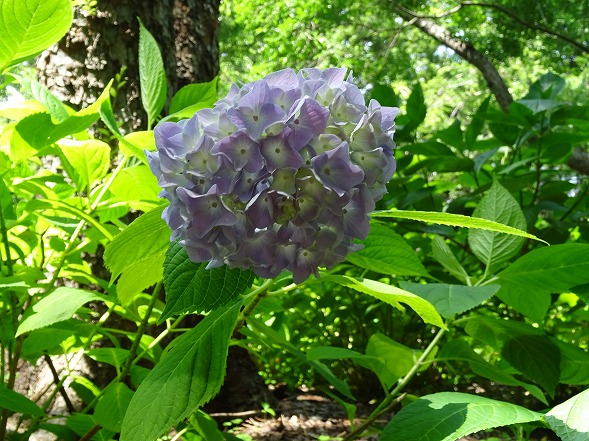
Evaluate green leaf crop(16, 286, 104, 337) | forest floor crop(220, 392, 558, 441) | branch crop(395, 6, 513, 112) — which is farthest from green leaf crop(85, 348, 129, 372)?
branch crop(395, 6, 513, 112)

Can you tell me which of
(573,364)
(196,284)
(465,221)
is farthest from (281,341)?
(573,364)

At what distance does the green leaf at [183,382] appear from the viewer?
624mm

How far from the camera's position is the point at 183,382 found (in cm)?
66

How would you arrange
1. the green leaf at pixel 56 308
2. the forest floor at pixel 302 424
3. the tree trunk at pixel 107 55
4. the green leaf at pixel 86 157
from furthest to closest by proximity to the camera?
the forest floor at pixel 302 424, the tree trunk at pixel 107 55, the green leaf at pixel 86 157, the green leaf at pixel 56 308

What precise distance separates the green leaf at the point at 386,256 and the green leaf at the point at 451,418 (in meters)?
0.19

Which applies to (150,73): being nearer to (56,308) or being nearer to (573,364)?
(56,308)

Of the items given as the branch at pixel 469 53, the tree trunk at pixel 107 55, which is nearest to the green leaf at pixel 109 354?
the tree trunk at pixel 107 55

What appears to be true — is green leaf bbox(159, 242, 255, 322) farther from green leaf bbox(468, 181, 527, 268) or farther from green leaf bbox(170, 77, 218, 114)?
green leaf bbox(468, 181, 527, 268)

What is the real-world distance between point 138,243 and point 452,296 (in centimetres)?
44

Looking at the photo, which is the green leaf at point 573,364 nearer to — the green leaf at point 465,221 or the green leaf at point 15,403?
the green leaf at point 465,221

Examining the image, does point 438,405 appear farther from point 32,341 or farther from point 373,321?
point 373,321

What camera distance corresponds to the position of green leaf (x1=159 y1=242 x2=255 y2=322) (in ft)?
2.00

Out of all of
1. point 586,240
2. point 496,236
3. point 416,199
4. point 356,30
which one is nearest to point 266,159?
point 496,236

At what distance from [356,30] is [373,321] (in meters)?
9.88
